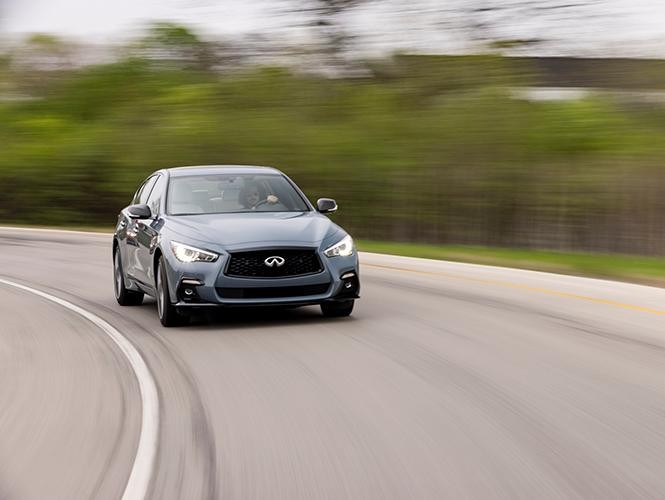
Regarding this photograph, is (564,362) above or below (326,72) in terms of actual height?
below

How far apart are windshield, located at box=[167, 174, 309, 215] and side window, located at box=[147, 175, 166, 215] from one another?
151 mm

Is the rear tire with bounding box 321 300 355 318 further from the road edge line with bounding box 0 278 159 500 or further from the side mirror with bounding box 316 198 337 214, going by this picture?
the road edge line with bounding box 0 278 159 500

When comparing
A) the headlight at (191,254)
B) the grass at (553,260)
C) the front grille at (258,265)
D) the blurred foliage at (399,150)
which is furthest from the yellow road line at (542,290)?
the blurred foliage at (399,150)

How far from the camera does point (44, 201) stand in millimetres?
36406

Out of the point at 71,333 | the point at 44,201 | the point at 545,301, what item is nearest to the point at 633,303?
the point at 545,301

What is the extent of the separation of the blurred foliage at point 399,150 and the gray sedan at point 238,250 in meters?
12.9

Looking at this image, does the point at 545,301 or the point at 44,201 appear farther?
the point at 44,201

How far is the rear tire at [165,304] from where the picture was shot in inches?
452

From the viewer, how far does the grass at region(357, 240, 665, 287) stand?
17.7 m

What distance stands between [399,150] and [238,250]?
1685cm

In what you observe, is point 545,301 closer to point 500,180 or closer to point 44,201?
point 500,180

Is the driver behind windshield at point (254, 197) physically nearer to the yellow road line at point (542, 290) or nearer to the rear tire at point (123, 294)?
the rear tire at point (123, 294)

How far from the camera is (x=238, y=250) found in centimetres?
1114

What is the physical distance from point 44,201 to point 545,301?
25352 mm
